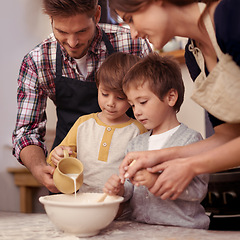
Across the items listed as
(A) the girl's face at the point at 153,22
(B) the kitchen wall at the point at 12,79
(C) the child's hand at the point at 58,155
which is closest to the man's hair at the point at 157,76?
(A) the girl's face at the point at 153,22

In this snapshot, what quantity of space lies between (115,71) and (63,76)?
39 centimetres

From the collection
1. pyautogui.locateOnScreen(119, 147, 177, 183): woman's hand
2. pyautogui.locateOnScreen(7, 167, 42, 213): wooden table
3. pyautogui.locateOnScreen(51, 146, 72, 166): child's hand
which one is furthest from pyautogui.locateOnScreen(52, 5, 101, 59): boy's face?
pyautogui.locateOnScreen(7, 167, 42, 213): wooden table

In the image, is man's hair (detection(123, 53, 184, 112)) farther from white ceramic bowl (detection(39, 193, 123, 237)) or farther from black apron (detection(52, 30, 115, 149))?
white ceramic bowl (detection(39, 193, 123, 237))

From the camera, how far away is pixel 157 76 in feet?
4.73

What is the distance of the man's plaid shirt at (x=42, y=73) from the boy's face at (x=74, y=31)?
111mm

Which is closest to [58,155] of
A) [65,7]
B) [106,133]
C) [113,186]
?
[106,133]

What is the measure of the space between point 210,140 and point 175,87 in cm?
28

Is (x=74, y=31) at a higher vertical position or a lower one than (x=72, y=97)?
higher

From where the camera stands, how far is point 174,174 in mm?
1119

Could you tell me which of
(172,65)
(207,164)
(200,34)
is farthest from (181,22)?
(207,164)

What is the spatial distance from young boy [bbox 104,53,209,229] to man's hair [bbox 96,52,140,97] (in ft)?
0.26

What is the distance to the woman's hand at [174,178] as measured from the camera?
43.6 inches

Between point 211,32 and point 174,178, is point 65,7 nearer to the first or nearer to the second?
point 211,32

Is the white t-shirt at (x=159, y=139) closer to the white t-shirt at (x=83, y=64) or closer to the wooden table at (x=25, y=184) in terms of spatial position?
the white t-shirt at (x=83, y=64)
